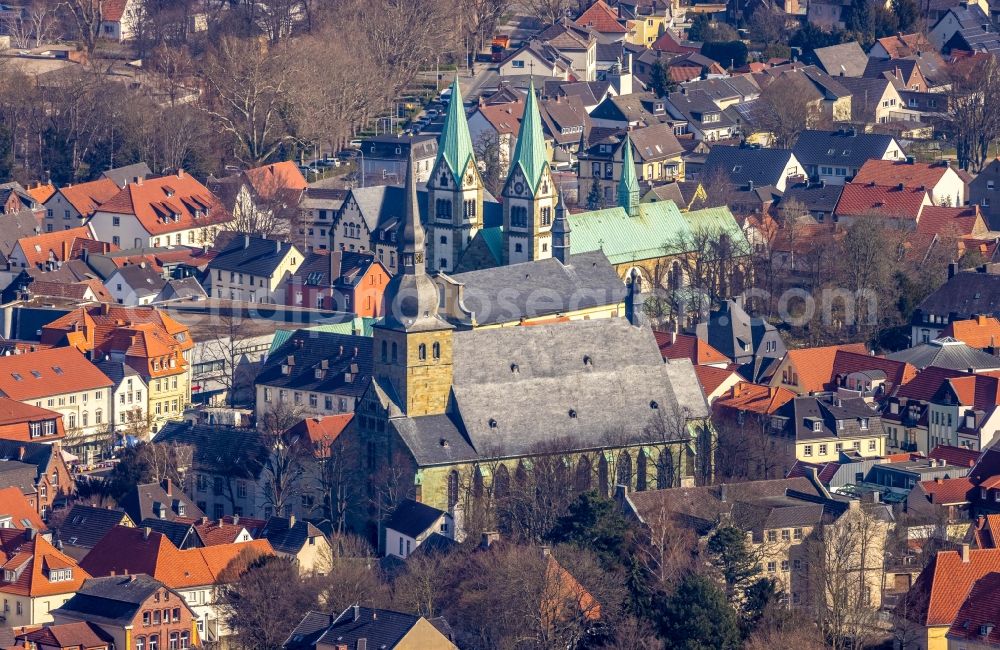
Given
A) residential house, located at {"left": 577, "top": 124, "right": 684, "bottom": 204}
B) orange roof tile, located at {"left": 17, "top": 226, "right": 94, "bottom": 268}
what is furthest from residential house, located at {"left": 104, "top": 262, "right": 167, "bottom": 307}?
residential house, located at {"left": 577, "top": 124, "right": 684, "bottom": 204}

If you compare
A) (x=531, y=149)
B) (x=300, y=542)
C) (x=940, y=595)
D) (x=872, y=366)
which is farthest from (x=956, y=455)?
(x=531, y=149)

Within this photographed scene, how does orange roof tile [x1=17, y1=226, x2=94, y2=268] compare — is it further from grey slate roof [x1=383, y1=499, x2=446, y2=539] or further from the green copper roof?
grey slate roof [x1=383, y1=499, x2=446, y2=539]

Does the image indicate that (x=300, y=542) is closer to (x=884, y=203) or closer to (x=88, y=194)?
(x=884, y=203)

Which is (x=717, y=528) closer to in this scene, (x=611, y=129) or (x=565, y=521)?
(x=565, y=521)

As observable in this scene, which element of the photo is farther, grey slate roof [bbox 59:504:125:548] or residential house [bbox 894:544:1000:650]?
grey slate roof [bbox 59:504:125:548]

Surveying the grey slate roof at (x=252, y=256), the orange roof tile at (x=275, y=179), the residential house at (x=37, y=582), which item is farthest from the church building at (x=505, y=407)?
the orange roof tile at (x=275, y=179)

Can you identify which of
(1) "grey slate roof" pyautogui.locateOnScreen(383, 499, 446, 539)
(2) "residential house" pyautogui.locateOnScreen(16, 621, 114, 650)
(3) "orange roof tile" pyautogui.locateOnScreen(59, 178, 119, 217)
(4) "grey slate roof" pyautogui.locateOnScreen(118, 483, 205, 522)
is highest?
(3) "orange roof tile" pyautogui.locateOnScreen(59, 178, 119, 217)
